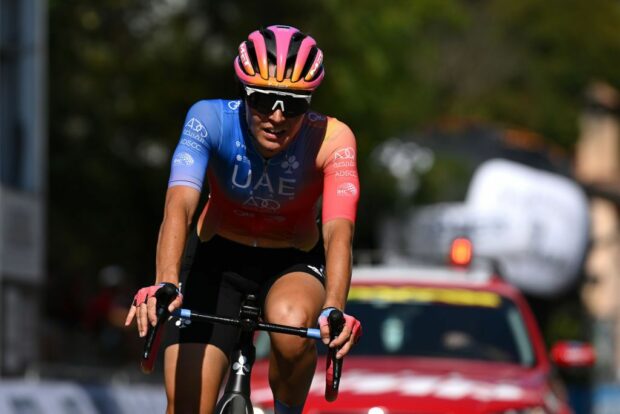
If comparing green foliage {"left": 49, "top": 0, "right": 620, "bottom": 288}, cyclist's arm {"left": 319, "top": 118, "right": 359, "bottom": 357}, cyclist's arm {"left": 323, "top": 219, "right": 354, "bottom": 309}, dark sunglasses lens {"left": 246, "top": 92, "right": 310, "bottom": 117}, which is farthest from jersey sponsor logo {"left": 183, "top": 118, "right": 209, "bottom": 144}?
green foliage {"left": 49, "top": 0, "right": 620, "bottom": 288}

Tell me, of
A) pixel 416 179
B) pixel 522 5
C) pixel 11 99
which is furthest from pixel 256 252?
pixel 522 5

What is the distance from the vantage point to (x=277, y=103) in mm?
7246

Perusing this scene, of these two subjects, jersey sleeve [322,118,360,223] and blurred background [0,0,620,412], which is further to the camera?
blurred background [0,0,620,412]

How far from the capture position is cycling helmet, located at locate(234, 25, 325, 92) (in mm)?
7227

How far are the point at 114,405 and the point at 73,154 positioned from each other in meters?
19.0

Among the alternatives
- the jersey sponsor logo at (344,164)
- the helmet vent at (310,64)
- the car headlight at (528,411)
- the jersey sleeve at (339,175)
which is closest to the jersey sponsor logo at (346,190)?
the jersey sleeve at (339,175)

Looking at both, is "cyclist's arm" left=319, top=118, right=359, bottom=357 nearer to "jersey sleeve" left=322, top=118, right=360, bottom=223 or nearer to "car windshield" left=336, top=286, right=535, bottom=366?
"jersey sleeve" left=322, top=118, right=360, bottom=223

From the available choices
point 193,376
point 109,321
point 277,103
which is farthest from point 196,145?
point 109,321

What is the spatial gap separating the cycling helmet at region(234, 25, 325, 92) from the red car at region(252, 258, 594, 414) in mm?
2733

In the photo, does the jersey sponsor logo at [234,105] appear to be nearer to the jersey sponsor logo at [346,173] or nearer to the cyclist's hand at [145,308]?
the jersey sponsor logo at [346,173]

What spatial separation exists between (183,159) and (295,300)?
26.9 inches

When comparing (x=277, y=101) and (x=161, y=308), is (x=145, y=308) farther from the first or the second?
(x=277, y=101)

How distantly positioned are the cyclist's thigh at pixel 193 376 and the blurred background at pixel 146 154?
34.8 feet

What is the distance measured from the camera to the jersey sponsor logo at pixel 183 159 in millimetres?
7281
